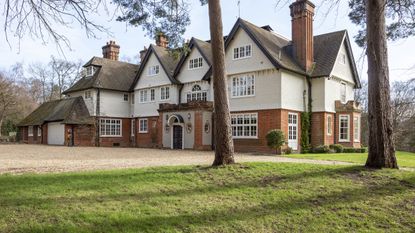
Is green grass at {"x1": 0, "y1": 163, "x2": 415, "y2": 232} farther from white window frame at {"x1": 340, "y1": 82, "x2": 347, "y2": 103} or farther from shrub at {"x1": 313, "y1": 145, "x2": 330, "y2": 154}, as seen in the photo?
white window frame at {"x1": 340, "y1": 82, "x2": 347, "y2": 103}

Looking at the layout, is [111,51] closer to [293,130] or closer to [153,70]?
[153,70]

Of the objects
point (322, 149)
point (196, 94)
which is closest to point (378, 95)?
point (322, 149)

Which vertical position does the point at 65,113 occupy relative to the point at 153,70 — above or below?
below

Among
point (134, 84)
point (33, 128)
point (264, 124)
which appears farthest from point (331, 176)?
point (33, 128)

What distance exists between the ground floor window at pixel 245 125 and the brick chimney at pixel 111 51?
21.9 m

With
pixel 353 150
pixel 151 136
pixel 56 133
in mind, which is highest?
pixel 56 133

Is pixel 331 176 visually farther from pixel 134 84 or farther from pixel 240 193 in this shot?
pixel 134 84

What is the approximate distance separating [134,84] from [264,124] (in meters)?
16.4

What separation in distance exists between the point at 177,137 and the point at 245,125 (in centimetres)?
649

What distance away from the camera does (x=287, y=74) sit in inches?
997

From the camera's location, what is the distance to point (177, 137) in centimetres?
2998

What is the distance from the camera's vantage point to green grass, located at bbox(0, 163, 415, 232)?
680 centimetres

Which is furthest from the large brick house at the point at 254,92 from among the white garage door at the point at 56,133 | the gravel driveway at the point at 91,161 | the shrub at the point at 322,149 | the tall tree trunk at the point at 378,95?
the tall tree trunk at the point at 378,95

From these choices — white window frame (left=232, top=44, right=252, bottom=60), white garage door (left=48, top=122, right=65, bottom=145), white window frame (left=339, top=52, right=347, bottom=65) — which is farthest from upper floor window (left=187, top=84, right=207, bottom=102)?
white garage door (left=48, top=122, right=65, bottom=145)
